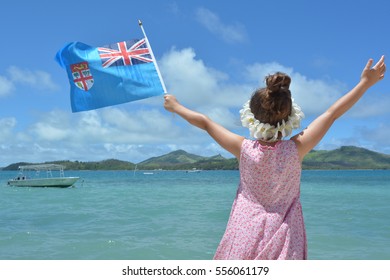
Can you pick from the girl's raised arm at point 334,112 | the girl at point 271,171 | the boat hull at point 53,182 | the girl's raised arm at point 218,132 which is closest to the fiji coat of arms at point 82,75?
the girl's raised arm at point 218,132

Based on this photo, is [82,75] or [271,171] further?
[82,75]

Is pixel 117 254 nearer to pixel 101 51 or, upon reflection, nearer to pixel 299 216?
pixel 101 51

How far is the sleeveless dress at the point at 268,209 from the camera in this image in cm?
286

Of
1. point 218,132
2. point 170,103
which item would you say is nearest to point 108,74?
point 170,103

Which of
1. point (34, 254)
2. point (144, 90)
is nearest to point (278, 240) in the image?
point (144, 90)

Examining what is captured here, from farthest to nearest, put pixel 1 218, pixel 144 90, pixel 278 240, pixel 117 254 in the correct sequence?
pixel 1 218
pixel 117 254
pixel 144 90
pixel 278 240

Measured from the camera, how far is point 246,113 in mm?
3045

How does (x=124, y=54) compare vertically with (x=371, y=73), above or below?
above

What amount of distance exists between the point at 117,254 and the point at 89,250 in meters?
1.00

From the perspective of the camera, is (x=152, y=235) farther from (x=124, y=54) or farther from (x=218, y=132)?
(x=218, y=132)

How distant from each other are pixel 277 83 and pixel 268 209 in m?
0.76

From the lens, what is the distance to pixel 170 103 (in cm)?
339

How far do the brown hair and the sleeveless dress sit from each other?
0.59 ft

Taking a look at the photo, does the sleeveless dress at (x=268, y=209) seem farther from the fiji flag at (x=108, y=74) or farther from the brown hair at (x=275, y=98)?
the fiji flag at (x=108, y=74)
